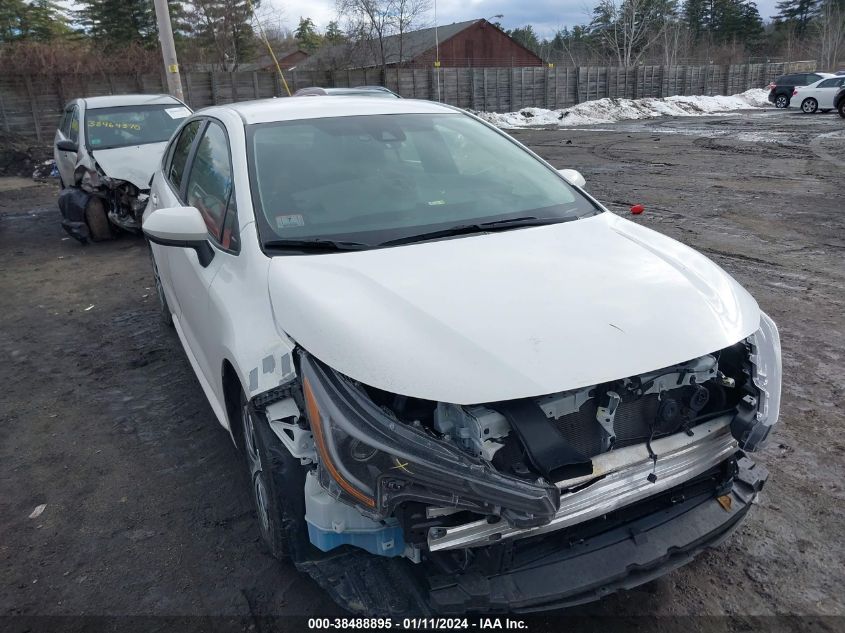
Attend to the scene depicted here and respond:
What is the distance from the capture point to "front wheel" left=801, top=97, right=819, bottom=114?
27594 mm

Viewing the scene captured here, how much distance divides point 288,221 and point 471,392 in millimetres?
1308

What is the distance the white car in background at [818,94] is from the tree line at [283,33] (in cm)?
2065

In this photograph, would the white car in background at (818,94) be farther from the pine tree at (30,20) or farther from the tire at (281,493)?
the pine tree at (30,20)

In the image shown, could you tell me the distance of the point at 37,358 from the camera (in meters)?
4.83

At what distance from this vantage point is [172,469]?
3316mm

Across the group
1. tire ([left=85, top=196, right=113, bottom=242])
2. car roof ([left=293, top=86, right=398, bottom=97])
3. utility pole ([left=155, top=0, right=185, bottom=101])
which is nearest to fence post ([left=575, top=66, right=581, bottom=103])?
utility pole ([left=155, top=0, right=185, bottom=101])

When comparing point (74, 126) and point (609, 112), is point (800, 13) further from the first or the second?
point (74, 126)

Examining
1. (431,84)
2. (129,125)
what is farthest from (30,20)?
(129,125)

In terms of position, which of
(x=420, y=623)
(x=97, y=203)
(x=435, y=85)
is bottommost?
(x=420, y=623)

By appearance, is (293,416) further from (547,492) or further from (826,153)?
(826,153)

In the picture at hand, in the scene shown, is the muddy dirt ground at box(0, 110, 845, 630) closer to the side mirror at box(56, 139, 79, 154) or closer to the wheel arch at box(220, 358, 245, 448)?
the wheel arch at box(220, 358, 245, 448)

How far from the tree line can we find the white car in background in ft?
67.8

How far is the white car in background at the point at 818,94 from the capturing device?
86.1ft

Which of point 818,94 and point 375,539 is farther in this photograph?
point 818,94
